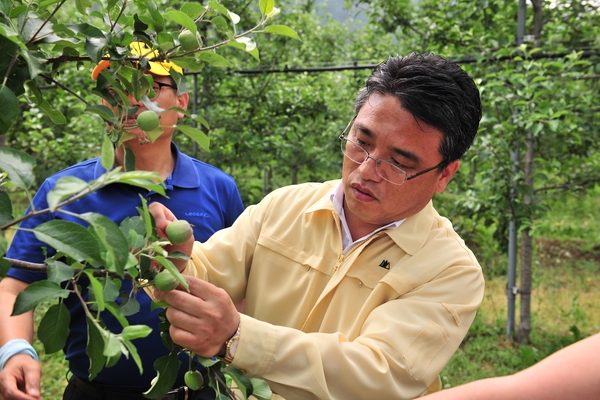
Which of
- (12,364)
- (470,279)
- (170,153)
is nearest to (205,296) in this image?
(470,279)

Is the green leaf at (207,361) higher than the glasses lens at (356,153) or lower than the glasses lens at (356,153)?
lower

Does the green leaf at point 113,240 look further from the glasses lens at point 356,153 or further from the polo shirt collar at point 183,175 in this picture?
the polo shirt collar at point 183,175

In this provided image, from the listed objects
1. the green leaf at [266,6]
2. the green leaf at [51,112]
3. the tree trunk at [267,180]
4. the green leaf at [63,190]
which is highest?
the green leaf at [266,6]

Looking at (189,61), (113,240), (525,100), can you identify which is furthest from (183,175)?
(525,100)

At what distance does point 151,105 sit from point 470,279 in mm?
983

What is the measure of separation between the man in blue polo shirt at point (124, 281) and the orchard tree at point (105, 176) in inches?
23.6

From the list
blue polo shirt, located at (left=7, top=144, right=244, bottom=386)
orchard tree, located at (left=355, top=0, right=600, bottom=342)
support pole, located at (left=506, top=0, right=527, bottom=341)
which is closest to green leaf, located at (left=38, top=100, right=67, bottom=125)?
blue polo shirt, located at (left=7, top=144, right=244, bottom=386)

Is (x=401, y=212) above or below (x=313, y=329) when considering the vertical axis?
above

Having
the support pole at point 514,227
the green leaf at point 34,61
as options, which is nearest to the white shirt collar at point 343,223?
the green leaf at point 34,61

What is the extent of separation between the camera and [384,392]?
153 cm

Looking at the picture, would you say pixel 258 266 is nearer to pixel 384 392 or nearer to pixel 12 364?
pixel 384 392

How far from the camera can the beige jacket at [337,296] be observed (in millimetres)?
1479

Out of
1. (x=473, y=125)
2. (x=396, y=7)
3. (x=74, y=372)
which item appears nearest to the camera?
(x=473, y=125)

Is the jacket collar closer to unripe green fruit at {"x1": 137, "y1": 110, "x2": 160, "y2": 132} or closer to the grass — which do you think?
unripe green fruit at {"x1": 137, "y1": 110, "x2": 160, "y2": 132}
